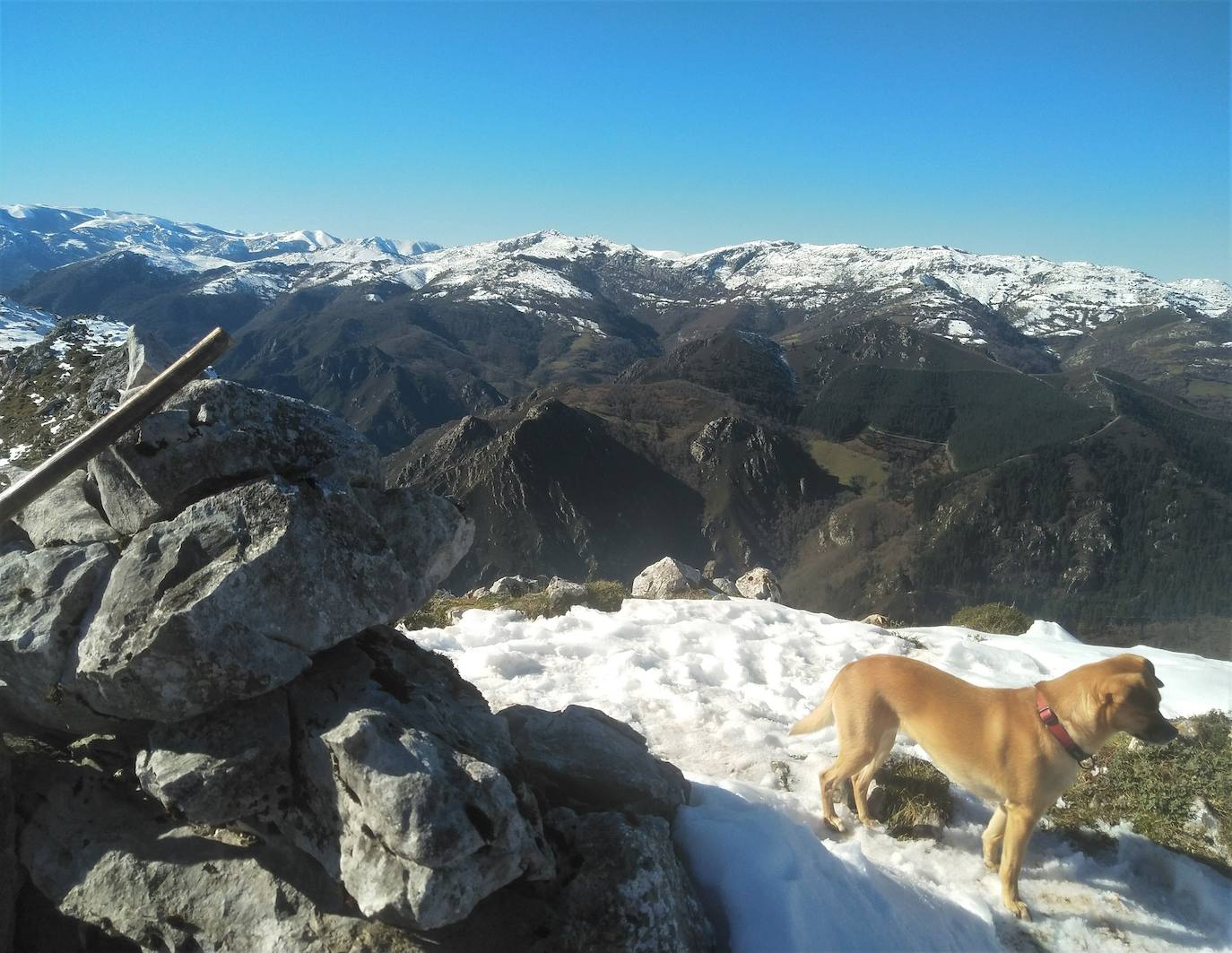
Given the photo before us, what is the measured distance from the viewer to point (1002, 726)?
7789 mm

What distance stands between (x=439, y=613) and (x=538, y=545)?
161 meters

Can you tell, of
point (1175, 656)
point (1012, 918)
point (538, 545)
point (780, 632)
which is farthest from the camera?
point (538, 545)

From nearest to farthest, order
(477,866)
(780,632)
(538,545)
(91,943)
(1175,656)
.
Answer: (477,866), (91,943), (1175,656), (780,632), (538,545)

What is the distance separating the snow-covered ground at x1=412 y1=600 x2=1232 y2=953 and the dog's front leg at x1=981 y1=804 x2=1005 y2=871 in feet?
0.61

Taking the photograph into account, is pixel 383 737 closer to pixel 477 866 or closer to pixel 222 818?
pixel 477 866

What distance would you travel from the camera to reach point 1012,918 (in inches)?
299

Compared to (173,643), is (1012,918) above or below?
below

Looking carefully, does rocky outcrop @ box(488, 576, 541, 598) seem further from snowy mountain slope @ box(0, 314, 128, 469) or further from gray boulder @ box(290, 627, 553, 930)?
gray boulder @ box(290, 627, 553, 930)

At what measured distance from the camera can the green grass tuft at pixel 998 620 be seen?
18188 millimetres

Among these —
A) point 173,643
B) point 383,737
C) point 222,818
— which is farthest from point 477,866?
point 173,643

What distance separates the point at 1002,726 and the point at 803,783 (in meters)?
3.33

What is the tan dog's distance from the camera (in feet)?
23.3

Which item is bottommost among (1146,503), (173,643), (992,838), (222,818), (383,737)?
(1146,503)

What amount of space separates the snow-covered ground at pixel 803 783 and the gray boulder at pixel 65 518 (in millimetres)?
7094
